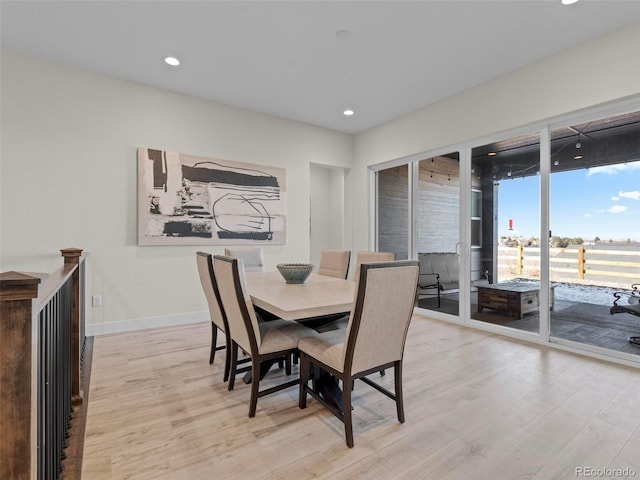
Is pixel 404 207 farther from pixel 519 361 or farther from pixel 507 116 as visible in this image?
pixel 519 361

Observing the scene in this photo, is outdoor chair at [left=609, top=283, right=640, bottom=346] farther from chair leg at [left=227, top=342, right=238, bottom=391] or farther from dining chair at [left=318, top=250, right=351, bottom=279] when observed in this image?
chair leg at [left=227, top=342, right=238, bottom=391]

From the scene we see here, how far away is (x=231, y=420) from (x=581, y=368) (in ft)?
9.28

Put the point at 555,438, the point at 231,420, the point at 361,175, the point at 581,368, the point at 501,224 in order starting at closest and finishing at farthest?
the point at 555,438 → the point at 231,420 → the point at 581,368 → the point at 501,224 → the point at 361,175

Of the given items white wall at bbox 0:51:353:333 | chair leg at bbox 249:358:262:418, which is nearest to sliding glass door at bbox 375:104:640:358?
white wall at bbox 0:51:353:333

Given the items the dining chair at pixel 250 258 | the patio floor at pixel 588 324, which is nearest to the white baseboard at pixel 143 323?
the dining chair at pixel 250 258

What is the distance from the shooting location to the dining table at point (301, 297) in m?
1.69

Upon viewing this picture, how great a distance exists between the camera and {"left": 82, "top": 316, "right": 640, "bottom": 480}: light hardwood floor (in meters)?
1.54

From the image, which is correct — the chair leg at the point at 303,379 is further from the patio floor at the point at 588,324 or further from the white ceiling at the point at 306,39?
the patio floor at the point at 588,324

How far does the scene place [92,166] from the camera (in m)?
3.50

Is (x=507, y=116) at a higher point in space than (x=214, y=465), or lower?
higher

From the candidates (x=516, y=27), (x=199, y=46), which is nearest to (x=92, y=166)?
(x=199, y=46)

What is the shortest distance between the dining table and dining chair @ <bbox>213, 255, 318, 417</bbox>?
0.12 meters

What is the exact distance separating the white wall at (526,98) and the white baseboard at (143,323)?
3.54 m

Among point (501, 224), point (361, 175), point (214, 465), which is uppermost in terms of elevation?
point (361, 175)
